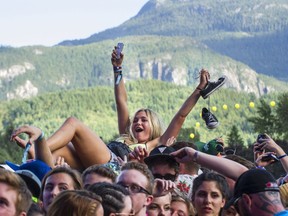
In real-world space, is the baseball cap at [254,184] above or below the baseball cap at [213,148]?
above

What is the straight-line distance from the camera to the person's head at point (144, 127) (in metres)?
7.71

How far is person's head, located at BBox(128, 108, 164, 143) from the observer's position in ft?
25.3

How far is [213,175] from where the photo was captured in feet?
A: 20.9

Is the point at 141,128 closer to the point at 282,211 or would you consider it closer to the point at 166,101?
the point at 282,211

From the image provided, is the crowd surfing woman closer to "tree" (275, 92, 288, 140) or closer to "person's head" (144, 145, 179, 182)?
"person's head" (144, 145, 179, 182)

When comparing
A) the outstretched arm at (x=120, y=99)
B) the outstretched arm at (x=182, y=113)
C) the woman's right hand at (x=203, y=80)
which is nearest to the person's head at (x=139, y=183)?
the outstretched arm at (x=182, y=113)

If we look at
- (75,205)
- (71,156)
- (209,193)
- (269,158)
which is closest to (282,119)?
(269,158)

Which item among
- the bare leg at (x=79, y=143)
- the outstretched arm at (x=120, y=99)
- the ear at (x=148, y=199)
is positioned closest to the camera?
the ear at (x=148, y=199)

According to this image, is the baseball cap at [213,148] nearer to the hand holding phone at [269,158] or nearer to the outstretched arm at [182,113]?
the outstretched arm at [182,113]

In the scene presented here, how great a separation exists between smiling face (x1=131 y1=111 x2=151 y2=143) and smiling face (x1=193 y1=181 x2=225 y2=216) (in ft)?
4.59

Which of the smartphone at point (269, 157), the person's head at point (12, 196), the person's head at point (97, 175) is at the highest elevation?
the person's head at point (12, 196)

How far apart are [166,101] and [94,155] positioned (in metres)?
168

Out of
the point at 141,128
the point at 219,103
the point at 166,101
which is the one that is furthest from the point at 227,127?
the point at 141,128

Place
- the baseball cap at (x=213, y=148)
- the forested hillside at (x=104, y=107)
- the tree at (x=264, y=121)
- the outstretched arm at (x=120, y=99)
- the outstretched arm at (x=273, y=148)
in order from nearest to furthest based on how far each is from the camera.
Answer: the outstretched arm at (x=273, y=148) → the baseball cap at (x=213, y=148) → the outstretched arm at (x=120, y=99) → the tree at (x=264, y=121) → the forested hillside at (x=104, y=107)
